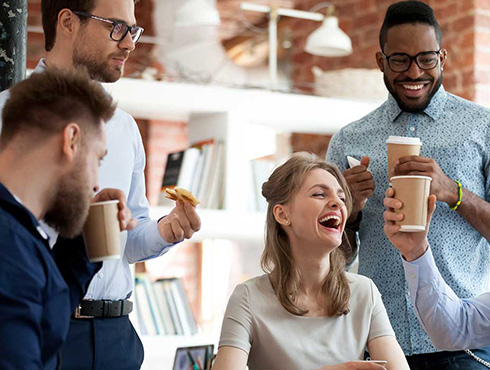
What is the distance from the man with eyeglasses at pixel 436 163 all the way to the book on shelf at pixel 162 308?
1648mm

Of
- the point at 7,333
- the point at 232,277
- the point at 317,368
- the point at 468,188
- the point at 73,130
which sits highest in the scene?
the point at 73,130

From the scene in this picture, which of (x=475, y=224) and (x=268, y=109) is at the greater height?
(x=268, y=109)

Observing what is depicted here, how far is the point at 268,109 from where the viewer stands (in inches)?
163

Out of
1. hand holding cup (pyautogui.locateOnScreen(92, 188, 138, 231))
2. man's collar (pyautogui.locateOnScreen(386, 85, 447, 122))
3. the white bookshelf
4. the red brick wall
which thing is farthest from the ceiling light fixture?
hand holding cup (pyautogui.locateOnScreen(92, 188, 138, 231))

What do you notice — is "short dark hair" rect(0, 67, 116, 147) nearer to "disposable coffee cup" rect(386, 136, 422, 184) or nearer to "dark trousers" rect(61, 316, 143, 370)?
"dark trousers" rect(61, 316, 143, 370)

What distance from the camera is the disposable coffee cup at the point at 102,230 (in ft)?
4.90

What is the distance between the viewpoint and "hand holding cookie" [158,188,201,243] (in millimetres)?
1902

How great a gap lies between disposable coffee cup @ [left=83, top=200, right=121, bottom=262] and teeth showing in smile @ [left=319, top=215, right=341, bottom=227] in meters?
0.91

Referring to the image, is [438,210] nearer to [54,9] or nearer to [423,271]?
[423,271]

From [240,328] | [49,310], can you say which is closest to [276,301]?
[240,328]

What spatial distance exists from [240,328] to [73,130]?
973mm

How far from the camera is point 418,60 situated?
7.44 feet

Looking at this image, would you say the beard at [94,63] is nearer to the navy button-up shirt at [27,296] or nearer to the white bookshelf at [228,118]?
the navy button-up shirt at [27,296]

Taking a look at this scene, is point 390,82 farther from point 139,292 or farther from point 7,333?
point 139,292
